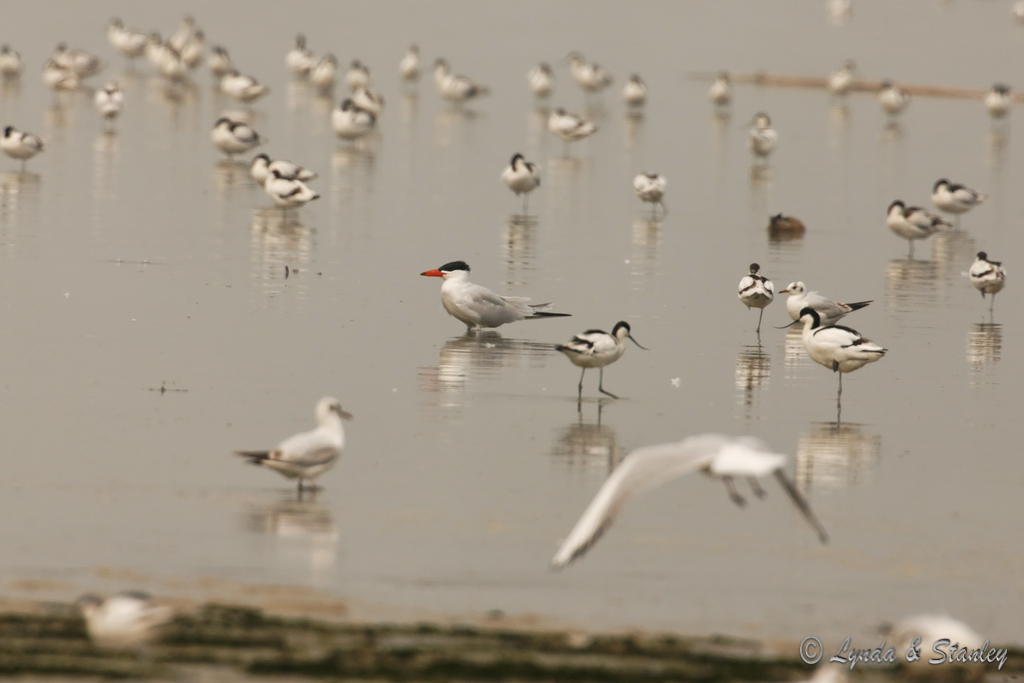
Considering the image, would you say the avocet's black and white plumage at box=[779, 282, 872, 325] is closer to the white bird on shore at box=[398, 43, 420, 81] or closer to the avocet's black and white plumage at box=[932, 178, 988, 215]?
the avocet's black and white plumage at box=[932, 178, 988, 215]

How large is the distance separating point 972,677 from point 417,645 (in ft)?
8.08

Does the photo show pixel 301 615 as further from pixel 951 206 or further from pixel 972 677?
pixel 951 206

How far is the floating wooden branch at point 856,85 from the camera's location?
49.9m

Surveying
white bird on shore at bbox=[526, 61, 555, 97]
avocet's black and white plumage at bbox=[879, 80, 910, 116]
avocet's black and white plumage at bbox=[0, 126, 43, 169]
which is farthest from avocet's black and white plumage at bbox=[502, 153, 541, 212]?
avocet's black and white plumage at bbox=[879, 80, 910, 116]

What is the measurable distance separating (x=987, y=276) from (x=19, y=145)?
1368 cm

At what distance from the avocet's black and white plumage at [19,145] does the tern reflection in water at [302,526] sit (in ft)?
56.2

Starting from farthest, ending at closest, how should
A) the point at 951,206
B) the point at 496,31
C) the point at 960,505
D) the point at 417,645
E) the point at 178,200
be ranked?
1. the point at 496,31
2. the point at 951,206
3. the point at 178,200
4. the point at 960,505
5. the point at 417,645

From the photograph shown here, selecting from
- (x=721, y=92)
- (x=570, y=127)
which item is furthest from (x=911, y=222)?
(x=721, y=92)

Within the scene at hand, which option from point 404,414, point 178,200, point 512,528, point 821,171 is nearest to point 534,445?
point 404,414

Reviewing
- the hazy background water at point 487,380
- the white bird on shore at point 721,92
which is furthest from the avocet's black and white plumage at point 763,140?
the white bird on shore at point 721,92

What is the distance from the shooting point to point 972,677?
884 centimetres

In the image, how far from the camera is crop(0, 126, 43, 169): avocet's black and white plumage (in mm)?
27547

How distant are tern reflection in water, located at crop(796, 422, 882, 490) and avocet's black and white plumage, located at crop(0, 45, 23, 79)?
29.6 m

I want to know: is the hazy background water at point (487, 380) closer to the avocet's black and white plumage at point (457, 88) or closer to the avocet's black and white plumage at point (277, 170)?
the avocet's black and white plumage at point (277, 170)
